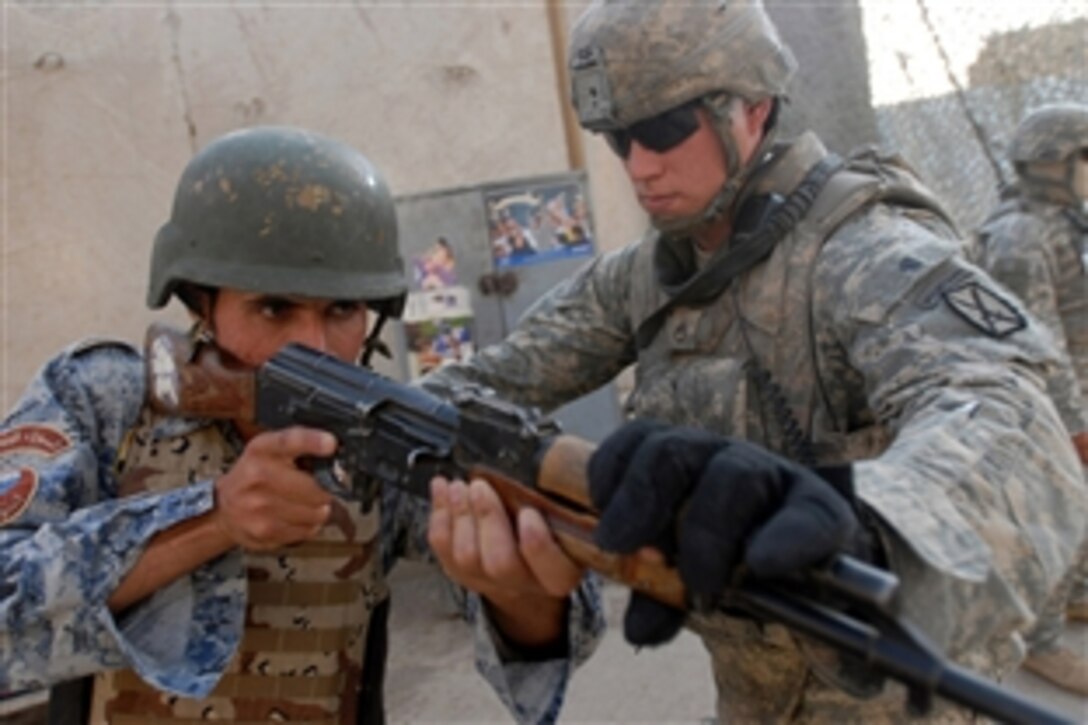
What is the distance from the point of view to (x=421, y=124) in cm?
511

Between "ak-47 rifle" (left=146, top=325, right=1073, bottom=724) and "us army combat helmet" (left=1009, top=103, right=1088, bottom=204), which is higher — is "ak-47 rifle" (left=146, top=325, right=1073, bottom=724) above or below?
below

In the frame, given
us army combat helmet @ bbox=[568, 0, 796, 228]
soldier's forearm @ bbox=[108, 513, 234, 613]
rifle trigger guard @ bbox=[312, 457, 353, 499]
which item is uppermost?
us army combat helmet @ bbox=[568, 0, 796, 228]

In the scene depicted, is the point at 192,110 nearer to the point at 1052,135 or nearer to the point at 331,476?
the point at 331,476

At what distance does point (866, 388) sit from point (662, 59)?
0.72 meters

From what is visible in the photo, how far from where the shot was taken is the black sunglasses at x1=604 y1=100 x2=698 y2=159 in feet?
6.06

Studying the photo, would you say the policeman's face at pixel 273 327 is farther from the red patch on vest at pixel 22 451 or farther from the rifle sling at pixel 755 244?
the rifle sling at pixel 755 244

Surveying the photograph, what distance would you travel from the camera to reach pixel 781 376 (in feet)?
5.79

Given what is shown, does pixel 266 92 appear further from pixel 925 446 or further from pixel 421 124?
pixel 925 446

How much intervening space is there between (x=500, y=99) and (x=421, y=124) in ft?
1.40

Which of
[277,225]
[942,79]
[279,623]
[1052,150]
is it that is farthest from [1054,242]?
→ [279,623]

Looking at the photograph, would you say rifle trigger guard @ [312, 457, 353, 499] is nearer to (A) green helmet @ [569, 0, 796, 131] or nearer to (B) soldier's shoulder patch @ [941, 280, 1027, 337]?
(A) green helmet @ [569, 0, 796, 131]

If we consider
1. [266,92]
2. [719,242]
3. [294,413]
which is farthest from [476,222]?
[294,413]

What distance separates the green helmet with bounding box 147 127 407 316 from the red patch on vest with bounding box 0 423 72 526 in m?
0.40

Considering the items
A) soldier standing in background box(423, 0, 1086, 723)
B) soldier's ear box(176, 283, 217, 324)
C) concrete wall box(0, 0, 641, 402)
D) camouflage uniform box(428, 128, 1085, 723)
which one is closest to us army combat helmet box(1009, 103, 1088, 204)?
concrete wall box(0, 0, 641, 402)
